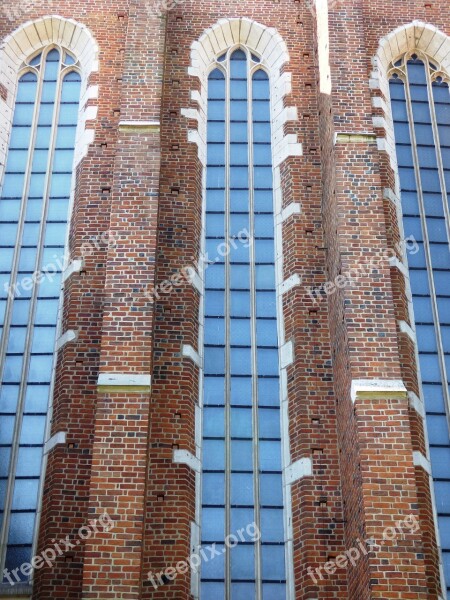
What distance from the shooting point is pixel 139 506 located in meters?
13.0

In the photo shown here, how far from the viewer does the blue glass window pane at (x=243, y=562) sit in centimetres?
1399

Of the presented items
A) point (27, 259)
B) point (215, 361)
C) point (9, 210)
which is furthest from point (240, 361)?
point (9, 210)

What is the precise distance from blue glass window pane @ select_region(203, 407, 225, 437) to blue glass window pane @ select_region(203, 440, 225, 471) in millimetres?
133

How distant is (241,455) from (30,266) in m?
4.80

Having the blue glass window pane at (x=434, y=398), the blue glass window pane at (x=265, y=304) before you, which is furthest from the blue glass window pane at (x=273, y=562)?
the blue glass window pane at (x=265, y=304)

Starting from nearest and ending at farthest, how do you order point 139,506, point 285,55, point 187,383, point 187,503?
point 139,506 < point 187,503 < point 187,383 < point 285,55

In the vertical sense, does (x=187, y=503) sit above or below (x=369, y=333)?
below

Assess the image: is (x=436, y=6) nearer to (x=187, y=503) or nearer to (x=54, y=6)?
(x=54, y=6)

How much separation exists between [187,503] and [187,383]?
6.14 feet

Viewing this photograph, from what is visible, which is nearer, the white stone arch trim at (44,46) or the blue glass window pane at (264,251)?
the blue glass window pane at (264,251)

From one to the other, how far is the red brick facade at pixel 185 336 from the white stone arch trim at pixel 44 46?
8.3 inches

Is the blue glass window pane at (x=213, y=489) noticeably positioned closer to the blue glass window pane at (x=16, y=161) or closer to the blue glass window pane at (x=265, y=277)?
the blue glass window pane at (x=265, y=277)

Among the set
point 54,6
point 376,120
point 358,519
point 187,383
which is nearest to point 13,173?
point 54,6

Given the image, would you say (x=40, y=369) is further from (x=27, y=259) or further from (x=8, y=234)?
(x=8, y=234)
